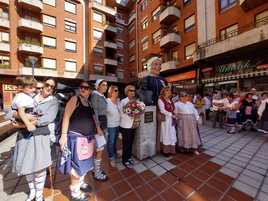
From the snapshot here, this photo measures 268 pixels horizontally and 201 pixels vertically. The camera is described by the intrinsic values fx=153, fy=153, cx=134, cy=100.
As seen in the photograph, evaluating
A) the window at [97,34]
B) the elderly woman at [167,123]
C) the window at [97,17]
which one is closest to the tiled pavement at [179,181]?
the elderly woman at [167,123]

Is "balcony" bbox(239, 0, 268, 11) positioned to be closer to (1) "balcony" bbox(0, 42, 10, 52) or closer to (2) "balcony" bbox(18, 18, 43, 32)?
(2) "balcony" bbox(18, 18, 43, 32)

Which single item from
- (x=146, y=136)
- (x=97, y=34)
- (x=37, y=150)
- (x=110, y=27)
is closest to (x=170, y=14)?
(x=110, y=27)

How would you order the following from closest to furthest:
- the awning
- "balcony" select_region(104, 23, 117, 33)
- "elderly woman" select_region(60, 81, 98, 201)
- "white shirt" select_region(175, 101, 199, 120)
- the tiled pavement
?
"elderly woman" select_region(60, 81, 98, 201), the tiled pavement, "white shirt" select_region(175, 101, 199, 120), the awning, "balcony" select_region(104, 23, 117, 33)

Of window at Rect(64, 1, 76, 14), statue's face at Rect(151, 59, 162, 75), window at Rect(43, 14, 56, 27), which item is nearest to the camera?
statue's face at Rect(151, 59, 162, 75)

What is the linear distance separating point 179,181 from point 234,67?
11830 mm

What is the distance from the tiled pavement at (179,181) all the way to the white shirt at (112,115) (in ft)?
3.27

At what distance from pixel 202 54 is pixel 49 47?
17355 mm

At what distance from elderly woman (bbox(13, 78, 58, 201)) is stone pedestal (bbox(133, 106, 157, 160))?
2.09 m

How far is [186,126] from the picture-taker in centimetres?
411

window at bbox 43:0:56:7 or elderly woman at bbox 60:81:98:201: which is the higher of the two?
window at bbox 43:0:56:7

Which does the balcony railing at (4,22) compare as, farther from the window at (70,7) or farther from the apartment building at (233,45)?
the apartment building at (233,45)

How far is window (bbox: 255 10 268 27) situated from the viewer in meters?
9.96

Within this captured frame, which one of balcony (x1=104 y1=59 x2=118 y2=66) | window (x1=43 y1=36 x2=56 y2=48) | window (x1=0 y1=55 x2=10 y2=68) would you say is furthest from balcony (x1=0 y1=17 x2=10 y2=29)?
balcony (x1=104 y1=59 x2=118 y2=66)

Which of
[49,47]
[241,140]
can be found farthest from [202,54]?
[49,47]
